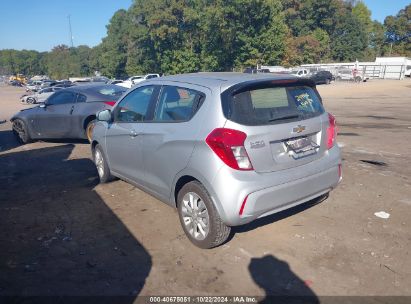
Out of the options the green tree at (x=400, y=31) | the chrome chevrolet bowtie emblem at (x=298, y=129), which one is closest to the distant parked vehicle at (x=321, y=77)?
the chrome chevrolet bowtie emblem at (x=298, y=129)

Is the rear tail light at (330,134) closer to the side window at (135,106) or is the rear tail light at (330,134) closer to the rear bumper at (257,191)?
the rear bumper at (257,191)

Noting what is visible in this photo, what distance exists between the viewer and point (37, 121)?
9.56m

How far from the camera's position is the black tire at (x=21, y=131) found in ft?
32.4

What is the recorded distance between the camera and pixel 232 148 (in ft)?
11.2

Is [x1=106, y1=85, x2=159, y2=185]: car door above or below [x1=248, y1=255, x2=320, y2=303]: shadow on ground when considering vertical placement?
above

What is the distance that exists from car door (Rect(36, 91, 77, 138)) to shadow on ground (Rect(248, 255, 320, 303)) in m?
7.01

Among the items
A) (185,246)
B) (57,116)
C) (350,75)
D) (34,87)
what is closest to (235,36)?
(350,75)

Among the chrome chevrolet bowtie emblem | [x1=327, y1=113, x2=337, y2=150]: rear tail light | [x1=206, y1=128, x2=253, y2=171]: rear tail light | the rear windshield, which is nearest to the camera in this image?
[x1=206, y1=128, x2=253, y2=171]: rear tail light

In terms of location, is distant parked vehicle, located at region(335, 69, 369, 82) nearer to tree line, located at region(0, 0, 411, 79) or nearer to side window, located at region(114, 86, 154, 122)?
tree line, located at region(0, 0, 411, 79)

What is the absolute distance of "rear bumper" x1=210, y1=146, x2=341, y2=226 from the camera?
3.43 meters

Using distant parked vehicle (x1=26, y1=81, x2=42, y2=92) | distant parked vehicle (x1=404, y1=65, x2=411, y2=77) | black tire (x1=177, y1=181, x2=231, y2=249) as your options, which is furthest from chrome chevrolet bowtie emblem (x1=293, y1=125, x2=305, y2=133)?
distant parked vehicle (x1=404, y1=65, x2=411, y2=77)

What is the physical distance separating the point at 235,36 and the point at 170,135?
46707mm

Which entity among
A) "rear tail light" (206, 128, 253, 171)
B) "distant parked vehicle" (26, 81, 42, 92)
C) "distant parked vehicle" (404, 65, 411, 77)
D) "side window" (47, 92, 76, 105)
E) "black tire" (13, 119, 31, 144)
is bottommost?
"distant parked vehicle" (26, 81, 42, 92)

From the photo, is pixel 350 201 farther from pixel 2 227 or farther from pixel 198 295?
pixel 2 227
